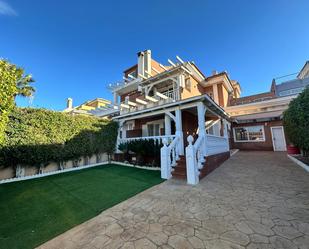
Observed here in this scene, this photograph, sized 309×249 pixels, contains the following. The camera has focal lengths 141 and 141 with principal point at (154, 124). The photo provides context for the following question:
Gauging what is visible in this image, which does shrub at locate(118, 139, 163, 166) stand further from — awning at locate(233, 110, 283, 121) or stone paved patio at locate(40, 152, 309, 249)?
awning at locate(233, 110, 283, 121)

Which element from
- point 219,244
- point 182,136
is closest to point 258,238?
point 219,244

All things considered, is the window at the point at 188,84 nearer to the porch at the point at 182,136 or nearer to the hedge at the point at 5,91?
the porch at the point at 182,136

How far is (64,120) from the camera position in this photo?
336 inches

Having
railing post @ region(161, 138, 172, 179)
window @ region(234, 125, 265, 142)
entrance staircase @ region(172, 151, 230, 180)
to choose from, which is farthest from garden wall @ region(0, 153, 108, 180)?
window @ region(234, 125, 265, 142)

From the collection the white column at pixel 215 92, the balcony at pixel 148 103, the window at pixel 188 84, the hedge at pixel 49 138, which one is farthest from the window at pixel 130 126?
the white column at pixel 215 92

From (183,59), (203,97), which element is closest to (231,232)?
(203,97)

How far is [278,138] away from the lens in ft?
50.4

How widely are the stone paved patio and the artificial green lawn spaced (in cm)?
42

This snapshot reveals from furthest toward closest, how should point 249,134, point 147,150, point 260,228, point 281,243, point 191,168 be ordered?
point 249,134 < point 147,150 < point 191,168 < point 260,228 < point 281,243

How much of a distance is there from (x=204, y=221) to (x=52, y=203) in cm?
425

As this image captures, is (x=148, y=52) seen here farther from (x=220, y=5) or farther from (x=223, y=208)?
(x=223, y=208)

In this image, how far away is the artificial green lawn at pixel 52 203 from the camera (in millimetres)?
2836

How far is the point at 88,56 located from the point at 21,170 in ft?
43.0

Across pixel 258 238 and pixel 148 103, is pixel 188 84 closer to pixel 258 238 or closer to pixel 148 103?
pixel 148 103
